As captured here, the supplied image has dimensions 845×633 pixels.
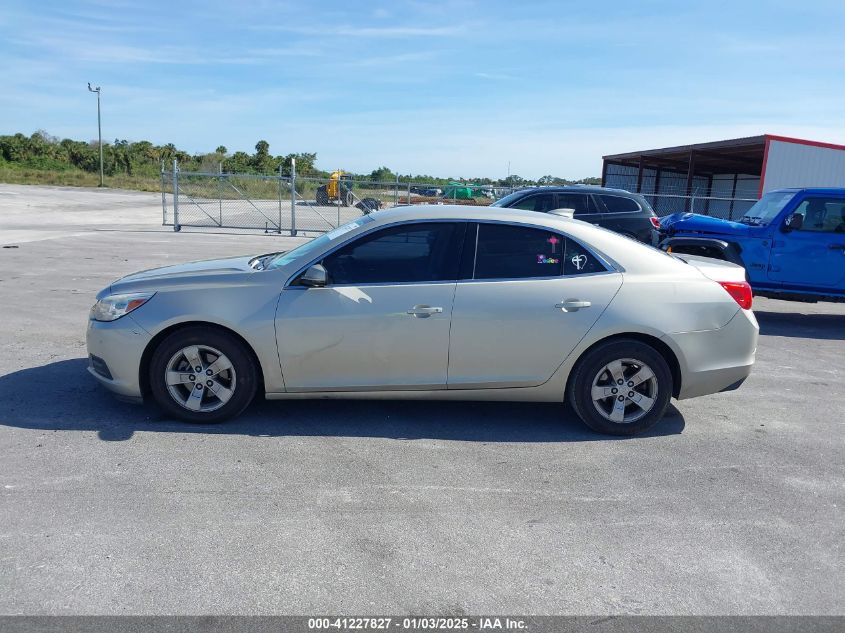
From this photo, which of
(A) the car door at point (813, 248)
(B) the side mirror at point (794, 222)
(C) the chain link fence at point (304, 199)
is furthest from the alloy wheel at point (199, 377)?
(C) the chain link fence at point (304, 199)

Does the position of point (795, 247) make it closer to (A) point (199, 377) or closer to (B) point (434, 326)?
(B) point (434, 326)

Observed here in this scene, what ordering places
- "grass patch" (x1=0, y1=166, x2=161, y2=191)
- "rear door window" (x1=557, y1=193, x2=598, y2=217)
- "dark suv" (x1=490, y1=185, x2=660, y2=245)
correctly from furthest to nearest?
"grass patch" (x1=0, y1=166, x2=161, y2=191) → "rear door window" (x1=557, y1=193, x2=598, y2=217) → "dark suv" (x1=490, y1=185, x2=660, y2=245)

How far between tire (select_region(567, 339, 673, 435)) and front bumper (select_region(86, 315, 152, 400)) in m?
3.17

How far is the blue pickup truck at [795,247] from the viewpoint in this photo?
385 inches

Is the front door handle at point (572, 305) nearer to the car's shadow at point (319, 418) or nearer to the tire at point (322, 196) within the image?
the car's shadow at point (319, 418)

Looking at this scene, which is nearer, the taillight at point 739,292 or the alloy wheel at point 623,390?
the alloy wheel at point 623,390

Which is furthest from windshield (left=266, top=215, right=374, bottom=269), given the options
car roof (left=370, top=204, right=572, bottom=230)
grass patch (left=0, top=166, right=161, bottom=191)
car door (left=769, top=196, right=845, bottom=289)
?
grass patch (left=0, top=166, right=161, bottom=191)

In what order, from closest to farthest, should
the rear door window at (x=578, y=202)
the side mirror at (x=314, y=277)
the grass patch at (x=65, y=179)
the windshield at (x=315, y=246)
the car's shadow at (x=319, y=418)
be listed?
the side mirror at (x=314, y=277), the car's shadow at (x=319, y=418), the windshield at (x=315, y=246), the rear door window at (x=578, y=202), the grass patch at (x=65, y=179)

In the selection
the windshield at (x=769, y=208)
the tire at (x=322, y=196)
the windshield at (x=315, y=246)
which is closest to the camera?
the windshield at (x=315, y=246)

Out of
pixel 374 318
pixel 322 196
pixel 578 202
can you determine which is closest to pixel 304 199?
pixel 322 196

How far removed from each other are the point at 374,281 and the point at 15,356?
160 inches

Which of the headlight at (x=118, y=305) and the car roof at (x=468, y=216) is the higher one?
the car roof at (x=468, y=216)

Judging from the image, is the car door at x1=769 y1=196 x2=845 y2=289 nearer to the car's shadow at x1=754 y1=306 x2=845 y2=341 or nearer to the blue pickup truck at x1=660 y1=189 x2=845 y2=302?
the blue pickup truck at x1=660 y1=189 x2=845 y2=302

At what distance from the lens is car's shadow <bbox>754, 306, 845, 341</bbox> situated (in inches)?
377
